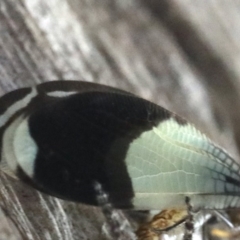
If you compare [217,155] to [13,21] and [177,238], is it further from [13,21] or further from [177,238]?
[13,21]

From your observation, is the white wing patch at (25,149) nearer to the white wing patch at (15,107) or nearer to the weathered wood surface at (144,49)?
the white wing patch at (15,107)

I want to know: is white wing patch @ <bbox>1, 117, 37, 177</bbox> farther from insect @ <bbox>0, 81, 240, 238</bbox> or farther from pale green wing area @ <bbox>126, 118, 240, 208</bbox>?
pale green wing area @ <bbox>126, 118, 240, 208</bbox>

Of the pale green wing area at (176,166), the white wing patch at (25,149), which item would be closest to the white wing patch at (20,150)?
the white wing patch at (25,149)

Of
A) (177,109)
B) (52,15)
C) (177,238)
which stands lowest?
(177,238)

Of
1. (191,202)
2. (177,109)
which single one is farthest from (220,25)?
(191,202)

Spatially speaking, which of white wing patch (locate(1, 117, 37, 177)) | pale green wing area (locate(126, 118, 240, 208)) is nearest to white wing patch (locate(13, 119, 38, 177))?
white wing patch (locate(1, 117, 37, 177))

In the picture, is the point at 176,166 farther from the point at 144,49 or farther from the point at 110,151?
the point at 144,49
